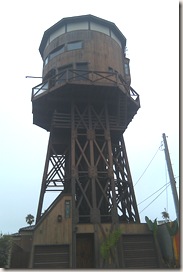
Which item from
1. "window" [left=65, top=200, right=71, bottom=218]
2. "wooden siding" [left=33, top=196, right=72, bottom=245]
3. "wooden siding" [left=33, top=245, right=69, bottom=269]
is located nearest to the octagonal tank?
"window" [left=65, top=200, right=71, bottom=218]

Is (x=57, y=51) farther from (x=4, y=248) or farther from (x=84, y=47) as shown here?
(x=4, y=248)

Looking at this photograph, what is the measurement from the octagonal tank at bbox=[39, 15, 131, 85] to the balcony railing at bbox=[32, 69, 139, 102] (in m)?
0.85

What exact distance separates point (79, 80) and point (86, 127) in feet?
11.6

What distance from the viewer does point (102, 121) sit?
71.2ft

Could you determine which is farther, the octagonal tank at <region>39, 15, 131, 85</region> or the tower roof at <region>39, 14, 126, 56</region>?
the tower roof at <region>39, 14, 126, 56</region>

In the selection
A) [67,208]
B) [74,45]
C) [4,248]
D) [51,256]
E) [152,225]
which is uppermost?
[74,45]

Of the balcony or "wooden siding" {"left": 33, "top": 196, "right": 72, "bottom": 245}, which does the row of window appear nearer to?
the balcony

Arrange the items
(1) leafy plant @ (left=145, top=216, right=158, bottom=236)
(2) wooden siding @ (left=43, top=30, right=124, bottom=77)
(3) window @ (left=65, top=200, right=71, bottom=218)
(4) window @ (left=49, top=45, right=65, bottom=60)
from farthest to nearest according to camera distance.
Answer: (4) window @ (left=49, top=45, right=65, bottom=60) < (2) wooden siding @ (left=43, top=30, right=124, bottom=77) < (1) leafy plant @ (left=145, top=216, right=158, bottom=236) < (3) window @ (left=65, top=200, right=71, bottom=218)

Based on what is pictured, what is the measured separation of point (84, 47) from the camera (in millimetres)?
22812

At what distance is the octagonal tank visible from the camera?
2248 centimetres

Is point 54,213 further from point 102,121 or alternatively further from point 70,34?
point 70,34

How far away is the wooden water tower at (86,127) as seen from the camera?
57.7ft

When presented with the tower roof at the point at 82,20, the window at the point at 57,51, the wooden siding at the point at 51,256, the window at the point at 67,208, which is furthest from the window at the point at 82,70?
the wooden siding at the point at 51,256

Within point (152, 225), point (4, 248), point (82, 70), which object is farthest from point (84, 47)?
point (4, 248)
